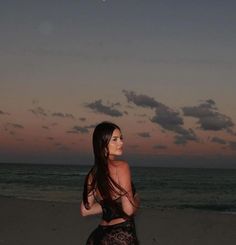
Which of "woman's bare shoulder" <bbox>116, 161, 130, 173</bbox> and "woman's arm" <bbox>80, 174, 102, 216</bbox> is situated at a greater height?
"woman's bare shoulder" <bbox>116, 161, 130, 173</bbox>

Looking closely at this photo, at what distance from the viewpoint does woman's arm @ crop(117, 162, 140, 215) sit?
280 centimetres

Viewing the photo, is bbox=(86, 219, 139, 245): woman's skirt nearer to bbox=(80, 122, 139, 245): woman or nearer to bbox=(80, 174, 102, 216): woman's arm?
bbox=(80, 122, 139, 245): woman

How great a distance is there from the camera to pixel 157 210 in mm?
9625

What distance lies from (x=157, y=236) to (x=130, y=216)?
5.62 metres

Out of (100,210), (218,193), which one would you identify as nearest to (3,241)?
(100,210)

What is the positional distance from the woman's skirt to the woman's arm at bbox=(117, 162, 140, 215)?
0.41ft

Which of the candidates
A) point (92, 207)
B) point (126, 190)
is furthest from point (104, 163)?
point (92, 207)

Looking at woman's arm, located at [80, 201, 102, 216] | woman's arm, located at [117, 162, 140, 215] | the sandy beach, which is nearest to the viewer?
woman's arm, located at [117, 162, 140, 215]

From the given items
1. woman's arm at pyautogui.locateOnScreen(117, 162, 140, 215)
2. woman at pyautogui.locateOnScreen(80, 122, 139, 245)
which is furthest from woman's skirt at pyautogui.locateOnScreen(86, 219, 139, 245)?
woman's arm at pyautogui.locateOnScreen(117, 162, 140, 215)

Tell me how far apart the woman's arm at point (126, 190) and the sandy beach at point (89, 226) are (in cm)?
538

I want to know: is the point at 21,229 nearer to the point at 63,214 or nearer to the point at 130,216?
the point at 63,214

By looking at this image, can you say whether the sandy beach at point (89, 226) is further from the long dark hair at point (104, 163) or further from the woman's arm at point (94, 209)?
the long dark hair at point (104, 163)

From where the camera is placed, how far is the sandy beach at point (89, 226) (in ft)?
26.4

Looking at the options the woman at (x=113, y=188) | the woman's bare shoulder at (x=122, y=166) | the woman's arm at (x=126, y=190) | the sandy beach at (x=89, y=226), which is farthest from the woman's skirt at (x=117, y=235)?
the sandy beach at (x=89, y=226)
